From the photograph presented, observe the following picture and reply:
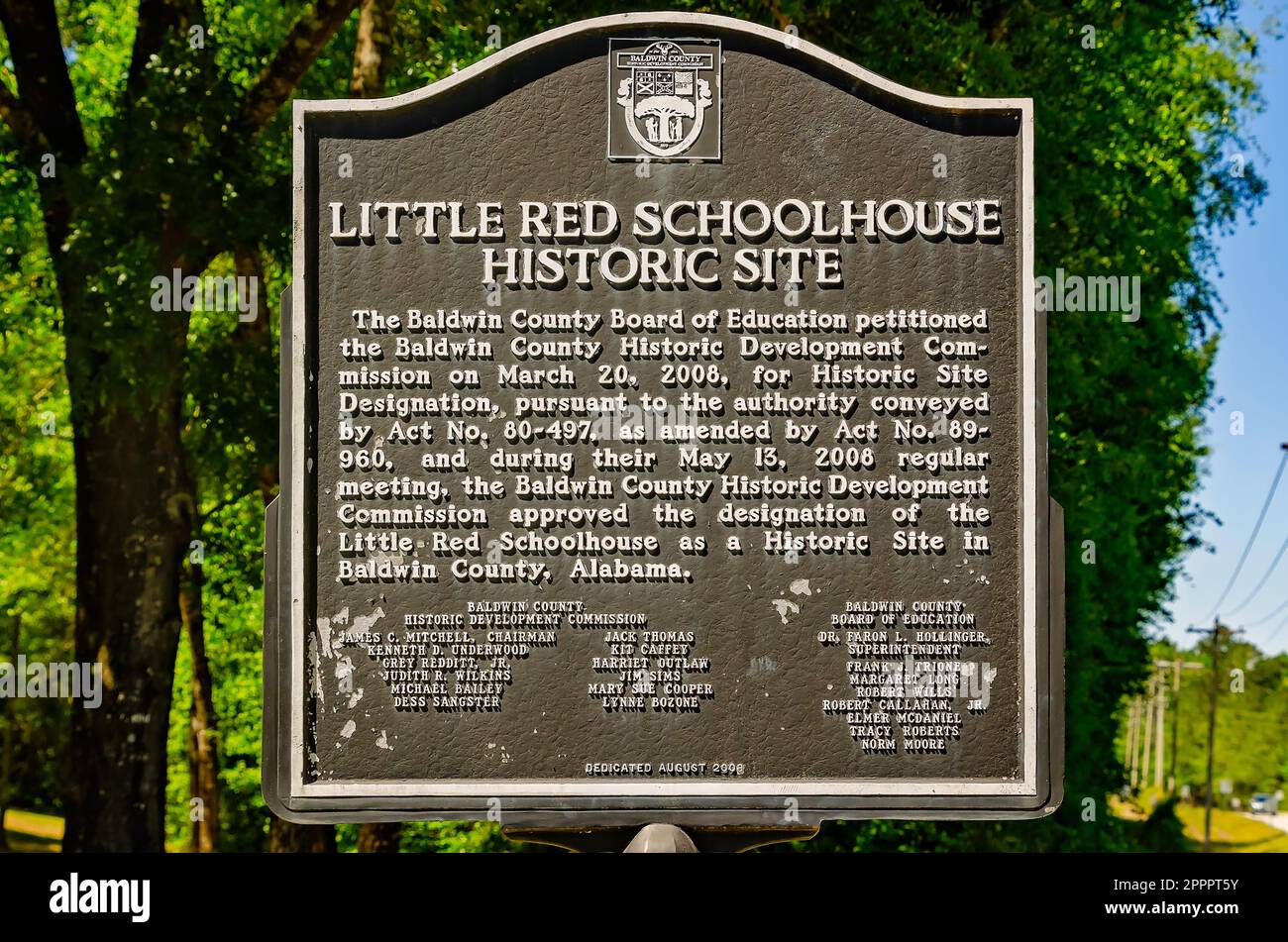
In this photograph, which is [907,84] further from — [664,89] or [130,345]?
[130,345]

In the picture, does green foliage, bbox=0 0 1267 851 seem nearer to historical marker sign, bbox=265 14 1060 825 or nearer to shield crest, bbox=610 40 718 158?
historical marker sign, bbox=265 14 1060 825

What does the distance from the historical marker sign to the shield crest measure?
0.02m

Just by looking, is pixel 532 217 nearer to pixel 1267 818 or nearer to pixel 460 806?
pixel 460 806

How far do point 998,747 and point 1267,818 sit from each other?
9242 cm

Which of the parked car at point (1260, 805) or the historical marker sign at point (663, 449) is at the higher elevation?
the historical marker sign at point (663, 449)

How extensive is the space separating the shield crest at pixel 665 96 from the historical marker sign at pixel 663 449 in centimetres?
Result: 2

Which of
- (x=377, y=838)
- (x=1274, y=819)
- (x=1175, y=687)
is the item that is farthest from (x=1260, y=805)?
(x=377, y=838)

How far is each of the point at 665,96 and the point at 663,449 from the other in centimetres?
179

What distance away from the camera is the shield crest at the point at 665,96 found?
20.4 ft

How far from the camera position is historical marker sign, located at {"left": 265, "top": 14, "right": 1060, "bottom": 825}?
19.6 ft

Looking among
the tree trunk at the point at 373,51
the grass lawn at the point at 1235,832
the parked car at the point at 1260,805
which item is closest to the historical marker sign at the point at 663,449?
the tree trunk at the point at 373,51

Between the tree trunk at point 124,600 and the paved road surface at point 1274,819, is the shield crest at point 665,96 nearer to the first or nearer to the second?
the tree trunk at point 124,600

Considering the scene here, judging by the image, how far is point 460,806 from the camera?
5938mm

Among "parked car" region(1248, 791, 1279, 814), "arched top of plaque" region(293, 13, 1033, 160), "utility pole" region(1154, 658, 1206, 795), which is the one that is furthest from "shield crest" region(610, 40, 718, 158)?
"parked car" region(1248, 791, 1279, 814)
